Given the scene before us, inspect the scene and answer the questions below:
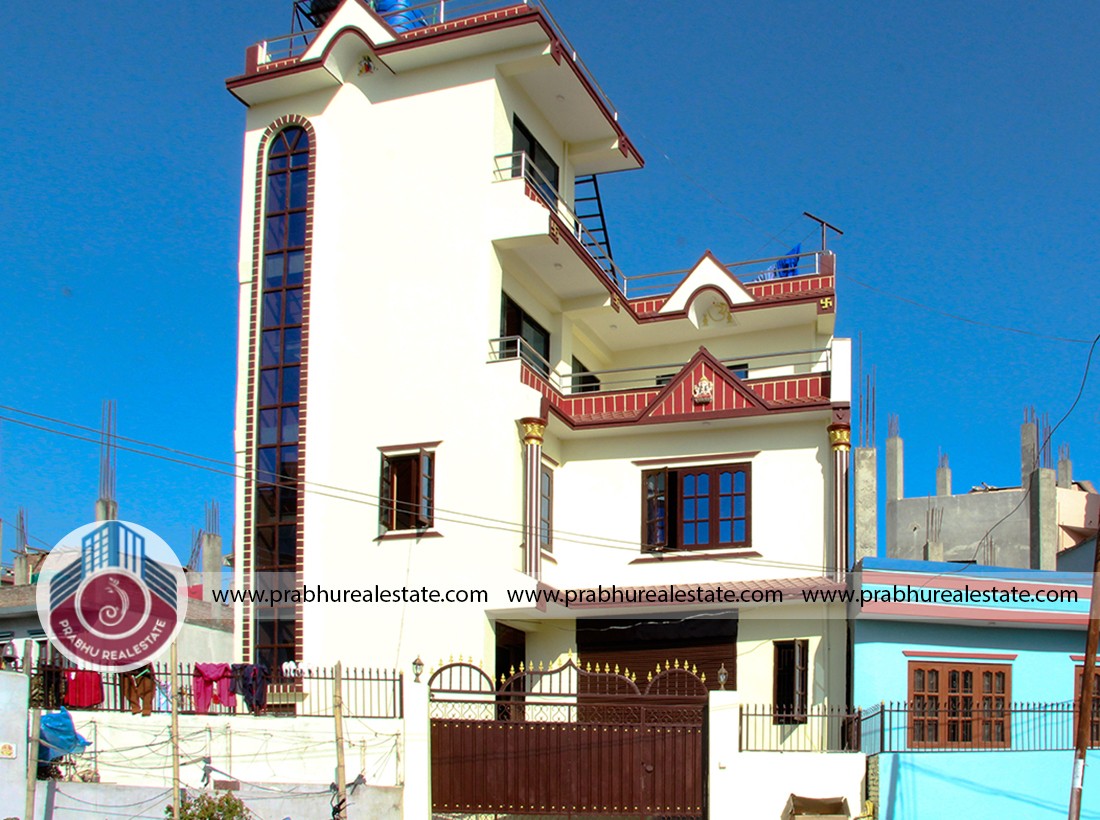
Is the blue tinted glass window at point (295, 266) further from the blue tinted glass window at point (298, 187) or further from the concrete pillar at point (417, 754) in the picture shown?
the concrete pillar at point (417, 754)

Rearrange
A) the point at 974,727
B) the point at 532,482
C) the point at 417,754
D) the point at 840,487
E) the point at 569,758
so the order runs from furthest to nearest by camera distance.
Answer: the point at 532,482, the point at 840,487, the point at 974,727, the point at 569,758, the point at 417,754

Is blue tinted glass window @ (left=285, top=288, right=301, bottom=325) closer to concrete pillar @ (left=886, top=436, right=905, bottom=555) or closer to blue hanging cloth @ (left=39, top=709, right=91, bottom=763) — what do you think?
blue hanging cloth @ (left=39, top=709, right=91, bottom=763)

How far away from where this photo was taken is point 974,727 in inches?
791

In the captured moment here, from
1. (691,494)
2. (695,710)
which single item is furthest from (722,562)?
(695,710)

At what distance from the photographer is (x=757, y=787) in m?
18.4

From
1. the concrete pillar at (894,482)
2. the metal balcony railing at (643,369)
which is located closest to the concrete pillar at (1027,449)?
the concrete pillar at (894,482)

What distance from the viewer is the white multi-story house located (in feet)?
73.9

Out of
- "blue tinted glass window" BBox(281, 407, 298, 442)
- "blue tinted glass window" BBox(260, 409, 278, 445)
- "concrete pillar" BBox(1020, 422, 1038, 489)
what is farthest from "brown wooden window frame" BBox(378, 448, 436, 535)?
"concrete pillar" BBox(1020, 422, 1038, 489)

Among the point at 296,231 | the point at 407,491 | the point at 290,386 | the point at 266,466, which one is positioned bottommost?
the point at 407,491

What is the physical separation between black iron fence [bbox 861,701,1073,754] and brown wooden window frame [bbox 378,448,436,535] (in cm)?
849

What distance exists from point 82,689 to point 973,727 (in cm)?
1430

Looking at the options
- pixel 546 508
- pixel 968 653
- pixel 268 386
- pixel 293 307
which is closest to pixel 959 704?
Answer: pixel 968 653

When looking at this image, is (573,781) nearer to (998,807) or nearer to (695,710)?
(695,710)

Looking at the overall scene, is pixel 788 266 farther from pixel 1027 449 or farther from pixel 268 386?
pixel 1027 449
